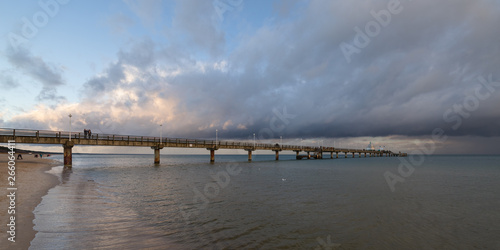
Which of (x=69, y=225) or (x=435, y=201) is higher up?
(x=69, y=225)

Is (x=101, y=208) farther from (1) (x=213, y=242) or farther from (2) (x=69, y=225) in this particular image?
(1) (x=213, y=242)

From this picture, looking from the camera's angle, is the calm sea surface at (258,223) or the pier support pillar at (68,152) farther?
the pier support pillar at (68,152)

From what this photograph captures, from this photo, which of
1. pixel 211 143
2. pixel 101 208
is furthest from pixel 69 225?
pixel 211 143

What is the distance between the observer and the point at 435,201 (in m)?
18.9

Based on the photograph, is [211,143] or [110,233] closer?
[110,233]

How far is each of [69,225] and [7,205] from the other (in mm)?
4680

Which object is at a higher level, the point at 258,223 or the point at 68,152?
the point at 68,152

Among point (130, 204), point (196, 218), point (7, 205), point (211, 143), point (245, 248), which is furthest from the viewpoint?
point (211, 143)

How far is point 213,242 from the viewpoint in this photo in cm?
922

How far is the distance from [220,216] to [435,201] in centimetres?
1714

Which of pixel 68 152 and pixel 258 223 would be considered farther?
pixel 68 152

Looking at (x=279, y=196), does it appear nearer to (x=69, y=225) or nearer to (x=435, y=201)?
(x=435, y=201)

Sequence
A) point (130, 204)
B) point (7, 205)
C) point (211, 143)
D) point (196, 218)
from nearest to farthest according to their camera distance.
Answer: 1. point (7, 205)
2. point (196, 218)
3. point (130, 204)
4. point (211, 143)

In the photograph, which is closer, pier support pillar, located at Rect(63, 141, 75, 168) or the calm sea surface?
the calm sea surface
